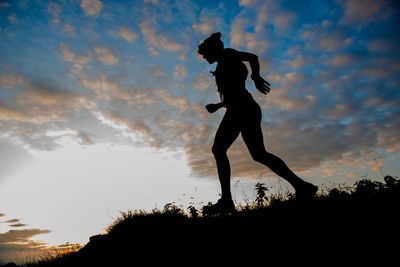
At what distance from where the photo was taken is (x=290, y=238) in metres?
3.10

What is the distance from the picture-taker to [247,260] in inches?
114

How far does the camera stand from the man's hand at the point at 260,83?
4714 mm

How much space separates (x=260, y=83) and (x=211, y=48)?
1.10 m

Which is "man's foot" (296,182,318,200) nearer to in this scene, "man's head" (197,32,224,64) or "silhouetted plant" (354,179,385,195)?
"silhouetted plant" (354,179,385,195)

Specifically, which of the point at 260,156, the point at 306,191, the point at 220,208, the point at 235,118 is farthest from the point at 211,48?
the point at 306,191

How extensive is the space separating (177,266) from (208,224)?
47.5 inches

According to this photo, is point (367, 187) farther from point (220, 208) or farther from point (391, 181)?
point (220, 208)

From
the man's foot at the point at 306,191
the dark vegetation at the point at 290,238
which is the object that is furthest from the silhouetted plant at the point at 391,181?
the man's foot at the point at 306,191

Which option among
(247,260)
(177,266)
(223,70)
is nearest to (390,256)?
(247,260)

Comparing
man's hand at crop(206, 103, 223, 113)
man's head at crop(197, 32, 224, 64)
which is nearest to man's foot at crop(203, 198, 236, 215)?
man's hand at crop(206, 103, 223, 113)

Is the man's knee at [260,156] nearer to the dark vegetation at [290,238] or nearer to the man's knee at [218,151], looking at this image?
the man's knee at [218,151]

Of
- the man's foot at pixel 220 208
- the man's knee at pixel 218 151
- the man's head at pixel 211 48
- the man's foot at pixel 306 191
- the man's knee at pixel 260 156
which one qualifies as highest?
the man's head at pixel 211 48

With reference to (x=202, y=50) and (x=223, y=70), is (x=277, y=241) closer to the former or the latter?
(x=223, y=70)

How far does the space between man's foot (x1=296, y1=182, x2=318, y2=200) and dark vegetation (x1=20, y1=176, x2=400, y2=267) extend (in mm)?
114
